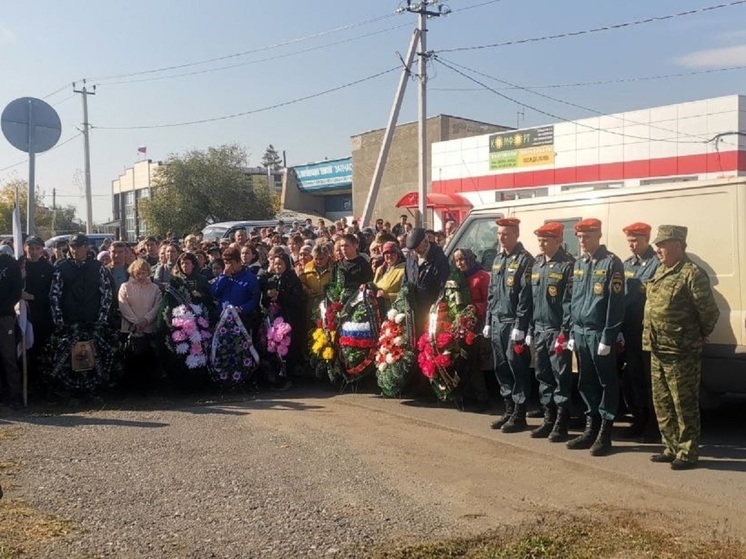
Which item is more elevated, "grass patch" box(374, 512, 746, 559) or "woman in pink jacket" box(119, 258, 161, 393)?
"woman in pink jacket" box(119, 258, 161, 393)

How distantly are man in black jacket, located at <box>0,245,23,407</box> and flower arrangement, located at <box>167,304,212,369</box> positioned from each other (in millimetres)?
1658

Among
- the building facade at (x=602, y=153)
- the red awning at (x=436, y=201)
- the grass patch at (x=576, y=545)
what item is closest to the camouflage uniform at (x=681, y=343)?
the grass patch at (x=576, y=545)

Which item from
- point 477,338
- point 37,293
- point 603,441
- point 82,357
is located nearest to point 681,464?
point 603,441

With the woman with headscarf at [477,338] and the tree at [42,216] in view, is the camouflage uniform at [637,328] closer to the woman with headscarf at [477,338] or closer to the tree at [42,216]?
the woman with headscarf at [477,338]

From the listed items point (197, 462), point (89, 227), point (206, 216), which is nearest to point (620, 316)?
point (197, 462)

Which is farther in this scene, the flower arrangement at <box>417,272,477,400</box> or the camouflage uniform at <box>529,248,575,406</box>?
the flower arrangement at <box>417,272,477,400</box>

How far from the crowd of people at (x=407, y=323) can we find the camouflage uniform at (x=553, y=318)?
1cm

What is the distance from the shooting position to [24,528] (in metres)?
4.62

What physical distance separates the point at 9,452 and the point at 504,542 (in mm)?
4330

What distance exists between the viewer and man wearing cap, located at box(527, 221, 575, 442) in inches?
257

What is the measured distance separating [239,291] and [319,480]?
403cm

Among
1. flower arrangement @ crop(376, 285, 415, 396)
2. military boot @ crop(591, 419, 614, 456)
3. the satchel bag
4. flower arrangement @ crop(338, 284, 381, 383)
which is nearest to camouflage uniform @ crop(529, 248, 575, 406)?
military boot @ crop(591, 419, 614, 456)

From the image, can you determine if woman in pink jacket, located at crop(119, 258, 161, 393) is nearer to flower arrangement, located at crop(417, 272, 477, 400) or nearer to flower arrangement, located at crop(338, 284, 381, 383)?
flower arrangement, located at crop(338, 284, 381, 383)

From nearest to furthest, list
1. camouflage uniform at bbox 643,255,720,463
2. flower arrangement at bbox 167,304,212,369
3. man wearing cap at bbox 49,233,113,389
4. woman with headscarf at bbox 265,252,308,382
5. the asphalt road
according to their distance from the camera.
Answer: the asphalt road
camouflage uniform at bbox 643,255,720,463
man wearing cap at bbox 49,233,113,389
flower arrangement at bbox 167,304,212,369
woman with headscarf at bbox 265,252,308,382
